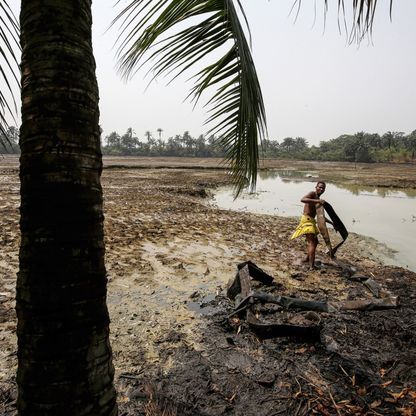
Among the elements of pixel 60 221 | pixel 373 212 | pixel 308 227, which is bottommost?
pixel 373 212

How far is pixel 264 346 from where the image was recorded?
3287mm

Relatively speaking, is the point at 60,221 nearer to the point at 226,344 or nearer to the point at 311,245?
the point at 226,344

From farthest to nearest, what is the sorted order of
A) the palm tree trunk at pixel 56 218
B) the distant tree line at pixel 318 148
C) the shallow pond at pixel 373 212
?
the distant tree line at pixel 318 148
the shallow pond at pixel 373 212
the palm tree trunk at pixel 56 218

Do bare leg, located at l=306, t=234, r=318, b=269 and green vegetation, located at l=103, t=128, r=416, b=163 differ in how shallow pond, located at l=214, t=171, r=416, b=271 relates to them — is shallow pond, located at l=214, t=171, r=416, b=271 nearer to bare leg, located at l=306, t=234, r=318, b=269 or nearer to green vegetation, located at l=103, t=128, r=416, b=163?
bare leg, located at l=306, t=234, r=318, b=269

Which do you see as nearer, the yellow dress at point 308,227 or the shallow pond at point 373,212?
the yellow dress at point 308,227

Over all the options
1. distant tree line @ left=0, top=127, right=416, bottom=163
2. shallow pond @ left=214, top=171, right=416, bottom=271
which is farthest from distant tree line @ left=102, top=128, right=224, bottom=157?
shallow pond @ left=214, top=171, right=416, bottom=271

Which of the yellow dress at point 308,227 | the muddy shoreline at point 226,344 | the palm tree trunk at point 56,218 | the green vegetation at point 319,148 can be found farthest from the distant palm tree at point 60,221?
the green vegetation at point 319,148

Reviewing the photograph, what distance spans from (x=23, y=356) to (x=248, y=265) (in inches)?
156

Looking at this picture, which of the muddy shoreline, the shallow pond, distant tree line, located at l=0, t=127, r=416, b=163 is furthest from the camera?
distant tree line, located at l=0, t=127, r=416, b=163

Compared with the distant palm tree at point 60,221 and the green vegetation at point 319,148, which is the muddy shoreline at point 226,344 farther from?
the green vegetation at point 319,148

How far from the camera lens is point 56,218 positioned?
1045mm

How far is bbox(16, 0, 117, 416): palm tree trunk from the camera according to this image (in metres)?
1.05

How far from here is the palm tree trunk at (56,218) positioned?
1055 mm

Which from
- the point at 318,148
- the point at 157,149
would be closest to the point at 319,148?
the point at 318,148
